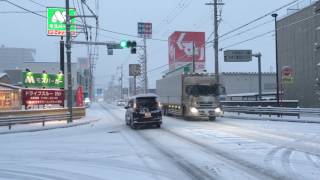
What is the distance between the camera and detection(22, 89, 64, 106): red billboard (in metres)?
40.8

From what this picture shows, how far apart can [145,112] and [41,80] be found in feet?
64.1

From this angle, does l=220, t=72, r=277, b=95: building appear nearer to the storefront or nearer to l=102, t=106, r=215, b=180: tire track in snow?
the storefront

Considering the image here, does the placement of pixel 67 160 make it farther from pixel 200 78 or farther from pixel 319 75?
pixel 319 75

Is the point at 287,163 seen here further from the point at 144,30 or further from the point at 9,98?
the point at 144,30

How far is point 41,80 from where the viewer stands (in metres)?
47.6

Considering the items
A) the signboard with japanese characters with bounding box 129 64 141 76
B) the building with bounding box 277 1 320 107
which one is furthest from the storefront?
the signboard with japanese characters with bounding box 129 64 141 76

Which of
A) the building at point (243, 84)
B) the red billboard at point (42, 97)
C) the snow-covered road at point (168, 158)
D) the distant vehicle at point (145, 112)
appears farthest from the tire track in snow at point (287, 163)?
the building at point (243, 84)

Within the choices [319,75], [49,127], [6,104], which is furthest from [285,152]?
[319,75]

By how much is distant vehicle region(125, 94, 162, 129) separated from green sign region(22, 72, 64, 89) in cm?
1719

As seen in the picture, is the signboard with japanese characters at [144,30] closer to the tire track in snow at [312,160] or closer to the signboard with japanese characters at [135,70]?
the signboard with japanese characters at [135,70]

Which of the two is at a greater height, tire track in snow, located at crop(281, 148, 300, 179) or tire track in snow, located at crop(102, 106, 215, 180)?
tire track in snow, located at crop(281, 148, 300, 179)

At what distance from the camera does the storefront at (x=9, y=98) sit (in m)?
39.1

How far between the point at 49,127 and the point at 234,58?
109ft

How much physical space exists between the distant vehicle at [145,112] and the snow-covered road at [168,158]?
726 centimetres
